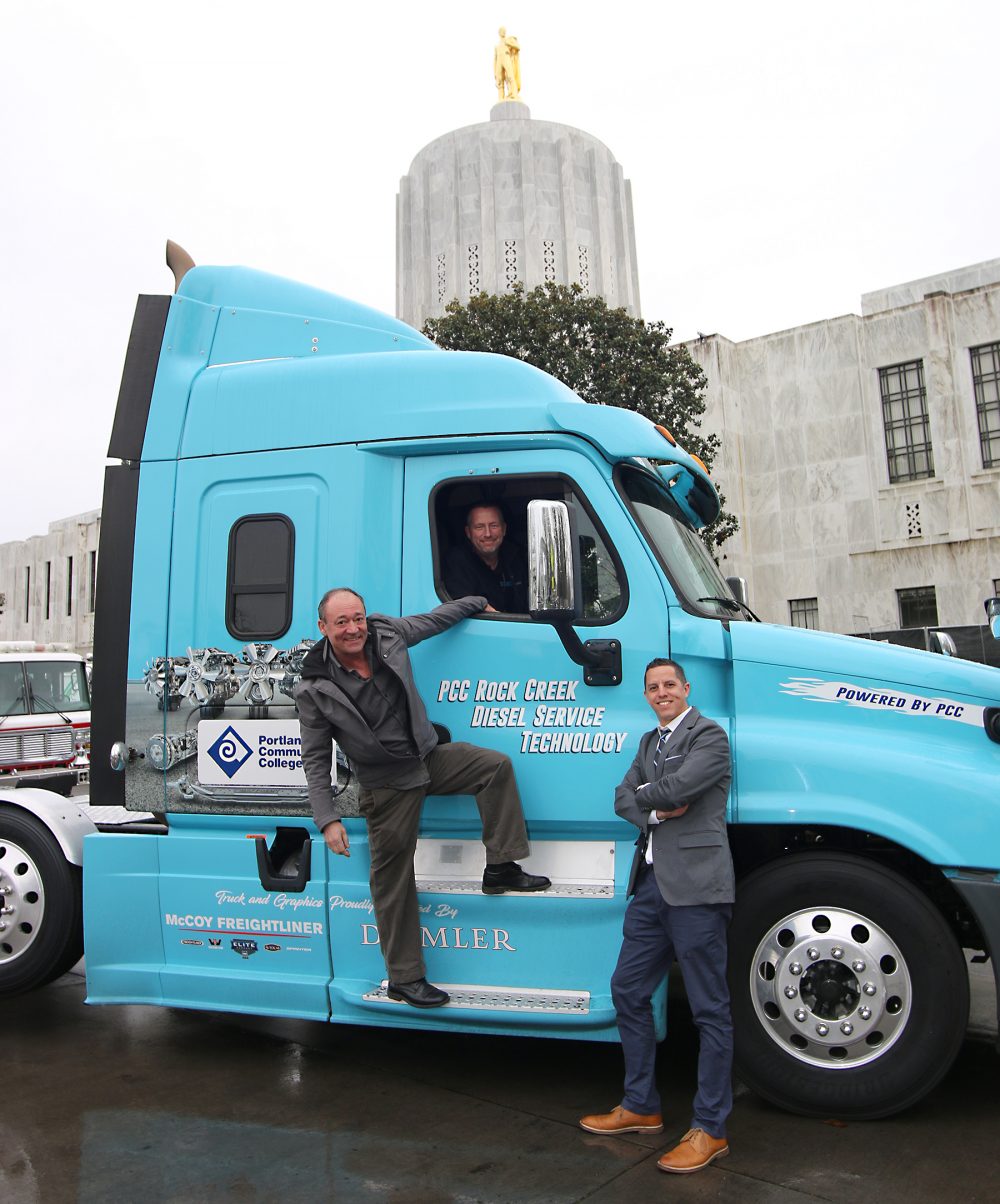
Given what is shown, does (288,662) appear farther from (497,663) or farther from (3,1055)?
(3,1055)

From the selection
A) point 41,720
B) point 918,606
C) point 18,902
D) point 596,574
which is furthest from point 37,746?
point 918,606

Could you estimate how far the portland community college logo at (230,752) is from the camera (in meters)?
4.86

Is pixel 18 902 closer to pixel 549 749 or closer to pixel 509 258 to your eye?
pixel 549 749

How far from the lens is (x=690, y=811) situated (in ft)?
12.7

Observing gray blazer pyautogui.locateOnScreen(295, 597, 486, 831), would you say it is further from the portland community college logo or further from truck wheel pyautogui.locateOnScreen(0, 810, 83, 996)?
truck wheel pyautogui.locateOnScreen(0, 810, 83, 996)

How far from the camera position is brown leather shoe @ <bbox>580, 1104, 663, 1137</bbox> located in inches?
155

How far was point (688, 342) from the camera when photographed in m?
32.5

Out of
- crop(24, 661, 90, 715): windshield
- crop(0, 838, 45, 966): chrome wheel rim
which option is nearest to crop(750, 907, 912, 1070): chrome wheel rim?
crop(0, 838, 45, 966): chrome wheel rim

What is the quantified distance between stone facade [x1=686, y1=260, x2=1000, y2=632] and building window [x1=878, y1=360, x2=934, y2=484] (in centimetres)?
9

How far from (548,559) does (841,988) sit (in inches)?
78.6

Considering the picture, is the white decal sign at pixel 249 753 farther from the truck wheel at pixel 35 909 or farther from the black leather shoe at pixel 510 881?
the truck wheel at pixel 35 909

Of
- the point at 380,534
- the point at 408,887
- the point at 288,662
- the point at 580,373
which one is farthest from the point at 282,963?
the point at 580,373

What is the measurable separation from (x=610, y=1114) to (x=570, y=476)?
2.61 m

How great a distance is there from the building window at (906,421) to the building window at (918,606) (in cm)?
333
